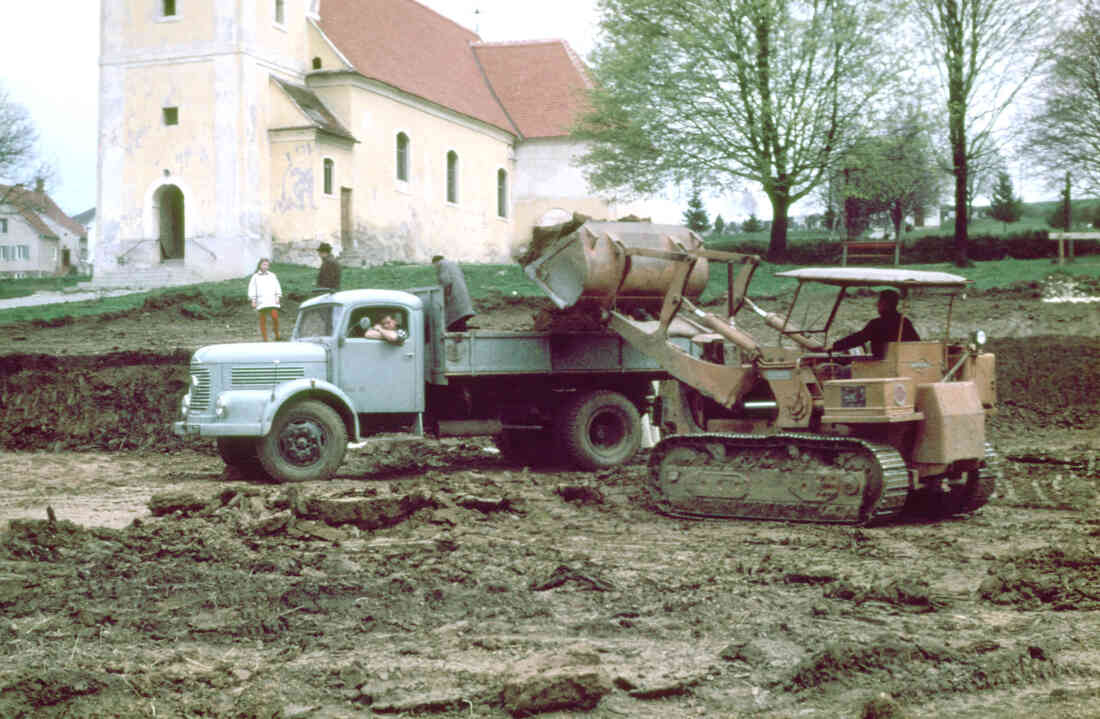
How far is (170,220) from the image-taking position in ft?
128

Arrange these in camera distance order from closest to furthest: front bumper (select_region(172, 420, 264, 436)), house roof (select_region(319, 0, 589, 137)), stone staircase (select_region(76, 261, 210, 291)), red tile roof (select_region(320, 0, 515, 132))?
front bumper (select_region(172, 420, 264, 436)) < stone staircase (select_region(76, 261, 210, 291)) < red tile roof (select_region(320, 0, 515, 132)) < house roof (select_region(319, 0, 589, 137))

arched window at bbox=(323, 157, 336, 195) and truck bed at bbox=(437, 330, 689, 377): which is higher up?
arched window at bbox=(323, 157, 336, 195)

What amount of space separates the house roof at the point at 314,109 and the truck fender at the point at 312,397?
25.2 m

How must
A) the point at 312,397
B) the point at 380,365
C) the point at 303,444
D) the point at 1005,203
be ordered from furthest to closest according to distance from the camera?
the point at 1005,203, the point at 380,365, the point at 312,397, the point at 303,444

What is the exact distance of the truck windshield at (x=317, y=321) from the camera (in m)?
14.3

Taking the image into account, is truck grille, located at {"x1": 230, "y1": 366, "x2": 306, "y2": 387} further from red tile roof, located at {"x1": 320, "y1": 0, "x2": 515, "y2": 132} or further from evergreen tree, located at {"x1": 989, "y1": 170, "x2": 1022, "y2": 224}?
evergreen tree, located at {"x1": 989, "y1": 170, "x2": 1022, "y2": 224}

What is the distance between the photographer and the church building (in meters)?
36.8

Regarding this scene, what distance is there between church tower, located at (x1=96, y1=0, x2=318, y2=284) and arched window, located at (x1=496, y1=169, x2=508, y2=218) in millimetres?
15588

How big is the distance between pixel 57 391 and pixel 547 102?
38.1m

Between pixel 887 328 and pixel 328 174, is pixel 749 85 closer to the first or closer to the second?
pixel 328 174

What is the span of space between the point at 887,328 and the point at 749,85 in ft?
76.6

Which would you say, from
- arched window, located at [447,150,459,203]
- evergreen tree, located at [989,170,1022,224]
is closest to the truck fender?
arched window, located at [447,150,459,203]

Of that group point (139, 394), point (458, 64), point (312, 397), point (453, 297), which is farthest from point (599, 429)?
point (458, 64)

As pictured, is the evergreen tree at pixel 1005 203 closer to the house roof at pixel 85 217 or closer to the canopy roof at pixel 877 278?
the canopy roof at pixel 877 278
